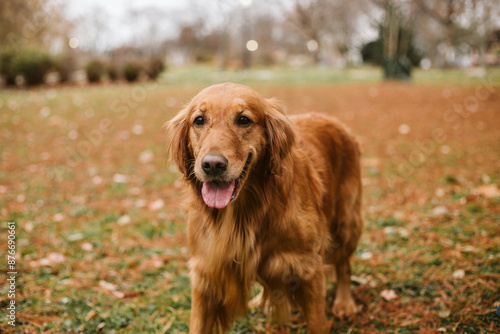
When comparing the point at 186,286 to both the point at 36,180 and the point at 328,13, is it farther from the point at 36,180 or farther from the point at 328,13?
the point at 328,13

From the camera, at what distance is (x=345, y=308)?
294 cm

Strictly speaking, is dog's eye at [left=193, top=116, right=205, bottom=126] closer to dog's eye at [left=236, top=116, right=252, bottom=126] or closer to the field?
dog's eye at [left=236, top=116, right=252, bottom=126]

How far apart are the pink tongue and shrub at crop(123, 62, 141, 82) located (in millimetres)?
17376

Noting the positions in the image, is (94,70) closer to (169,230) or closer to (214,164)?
(169,230)

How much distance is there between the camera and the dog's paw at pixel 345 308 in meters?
2.90

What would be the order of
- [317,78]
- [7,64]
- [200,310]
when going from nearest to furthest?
1. [200,310]
2. [7,64]
3. [317,78]

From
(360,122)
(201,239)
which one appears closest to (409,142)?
(360,122)

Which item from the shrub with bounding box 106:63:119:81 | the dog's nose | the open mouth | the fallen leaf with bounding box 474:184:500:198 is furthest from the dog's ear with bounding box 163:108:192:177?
the shrub with bounding box 106:63:119:81

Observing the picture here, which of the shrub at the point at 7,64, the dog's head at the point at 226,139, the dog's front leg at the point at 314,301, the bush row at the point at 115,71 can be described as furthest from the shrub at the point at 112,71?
the dog's front leg at the point at 314,301

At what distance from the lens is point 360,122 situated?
9.24m

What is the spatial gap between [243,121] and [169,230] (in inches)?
101

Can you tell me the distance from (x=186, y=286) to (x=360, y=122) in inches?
280

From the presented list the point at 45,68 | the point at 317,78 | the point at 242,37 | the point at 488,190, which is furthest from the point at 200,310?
the point at 242,37

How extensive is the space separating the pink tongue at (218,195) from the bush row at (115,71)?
17.4 metres
